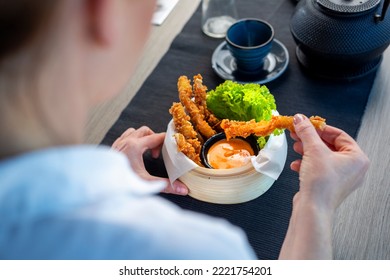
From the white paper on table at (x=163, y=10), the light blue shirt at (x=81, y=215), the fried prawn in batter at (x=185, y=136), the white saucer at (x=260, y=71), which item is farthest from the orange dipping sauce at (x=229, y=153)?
the white paper on table at (x=163, y=10)

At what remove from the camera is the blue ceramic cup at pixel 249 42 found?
3.89 feet

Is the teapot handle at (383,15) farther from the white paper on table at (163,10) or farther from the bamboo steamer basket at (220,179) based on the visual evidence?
the white paper on table at (163,10)

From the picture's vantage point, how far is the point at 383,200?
96cm

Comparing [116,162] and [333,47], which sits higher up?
[116,162]

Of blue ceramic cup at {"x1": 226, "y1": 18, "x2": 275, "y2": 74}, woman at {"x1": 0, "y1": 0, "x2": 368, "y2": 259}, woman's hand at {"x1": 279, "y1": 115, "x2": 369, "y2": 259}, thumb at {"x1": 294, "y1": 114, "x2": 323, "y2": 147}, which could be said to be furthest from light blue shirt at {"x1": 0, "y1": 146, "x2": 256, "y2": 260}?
blue ceramic cup at {"x1": 226, "y1": 18, "x2": 275, "y2": 74}

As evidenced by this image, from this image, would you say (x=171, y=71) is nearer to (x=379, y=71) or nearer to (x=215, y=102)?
(x=215, y=102)

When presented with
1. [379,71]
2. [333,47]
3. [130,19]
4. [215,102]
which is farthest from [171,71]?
[130,19]

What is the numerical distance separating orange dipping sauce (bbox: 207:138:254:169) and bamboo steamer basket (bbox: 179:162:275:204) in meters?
0.03

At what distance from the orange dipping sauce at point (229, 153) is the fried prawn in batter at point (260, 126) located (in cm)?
4

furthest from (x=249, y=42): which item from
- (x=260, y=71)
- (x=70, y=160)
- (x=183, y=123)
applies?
(x=70, y=160)

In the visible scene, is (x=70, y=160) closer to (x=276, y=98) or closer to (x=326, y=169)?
(x=326, y=169)

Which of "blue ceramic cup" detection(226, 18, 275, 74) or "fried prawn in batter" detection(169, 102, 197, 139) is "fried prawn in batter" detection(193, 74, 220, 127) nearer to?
"fried prawn in batter" detection(169, 102, 197, 139)

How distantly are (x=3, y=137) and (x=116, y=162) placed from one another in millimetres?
98

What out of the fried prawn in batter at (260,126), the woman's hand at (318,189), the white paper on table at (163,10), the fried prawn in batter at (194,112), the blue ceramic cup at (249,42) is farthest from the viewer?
the white paper on table at (163,10)
